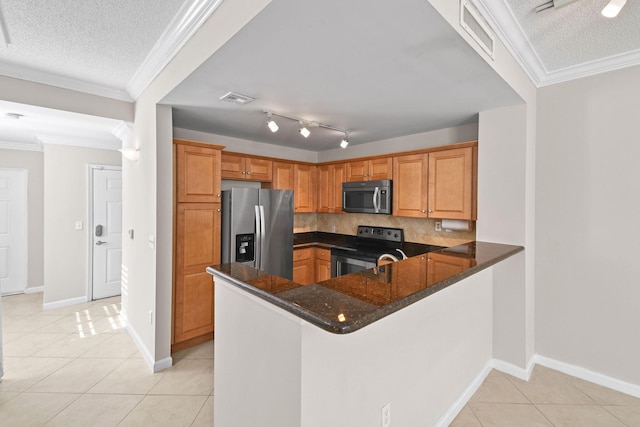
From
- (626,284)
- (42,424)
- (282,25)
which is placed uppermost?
(282,25)

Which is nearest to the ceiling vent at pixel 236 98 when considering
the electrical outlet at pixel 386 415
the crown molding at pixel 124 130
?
the crown molding at pixel 124 130

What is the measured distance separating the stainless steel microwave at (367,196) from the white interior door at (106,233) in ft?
11.8

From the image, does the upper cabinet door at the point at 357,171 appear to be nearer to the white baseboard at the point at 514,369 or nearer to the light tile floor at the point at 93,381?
the white baseboard at the point at 514,369

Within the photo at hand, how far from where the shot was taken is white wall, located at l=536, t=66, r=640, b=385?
225cm

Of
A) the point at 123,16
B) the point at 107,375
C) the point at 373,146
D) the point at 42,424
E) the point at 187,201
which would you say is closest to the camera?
the point at 123,16

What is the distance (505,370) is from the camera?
100 inches

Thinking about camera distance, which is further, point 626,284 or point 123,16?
point 626,284

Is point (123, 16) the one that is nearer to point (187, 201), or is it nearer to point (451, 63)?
point (187, 201)

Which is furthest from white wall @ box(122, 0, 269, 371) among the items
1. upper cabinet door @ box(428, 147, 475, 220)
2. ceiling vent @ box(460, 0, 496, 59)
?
upper cabinet door @ box(428, 147, 475, 220)

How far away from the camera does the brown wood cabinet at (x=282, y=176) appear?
4129 millimetres

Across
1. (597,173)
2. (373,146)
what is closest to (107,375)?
(373,146)

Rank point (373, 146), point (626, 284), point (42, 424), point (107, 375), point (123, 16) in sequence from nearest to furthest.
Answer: point (123, 16)
point (42, 424)
point (626, 284)
point (107, 375)
point (373, 146)

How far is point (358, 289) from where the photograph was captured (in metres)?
1.32

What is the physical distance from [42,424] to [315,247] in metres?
3.14
